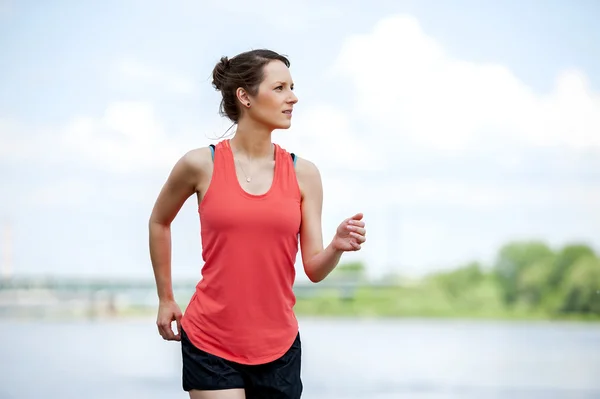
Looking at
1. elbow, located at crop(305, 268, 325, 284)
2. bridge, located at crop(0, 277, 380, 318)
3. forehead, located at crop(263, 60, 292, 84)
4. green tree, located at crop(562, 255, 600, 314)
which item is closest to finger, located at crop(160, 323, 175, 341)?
elbow, located at crop(305, 268, 325, 284)

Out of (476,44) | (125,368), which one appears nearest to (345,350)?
(125,368)

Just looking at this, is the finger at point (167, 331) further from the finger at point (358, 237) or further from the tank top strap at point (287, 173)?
the finger at point (358, 237)

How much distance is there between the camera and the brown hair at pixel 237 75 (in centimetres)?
214

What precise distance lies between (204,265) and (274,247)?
171mm

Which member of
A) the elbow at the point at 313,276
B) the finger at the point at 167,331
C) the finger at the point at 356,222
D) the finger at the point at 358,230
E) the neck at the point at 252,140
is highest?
the neck at the point at 252,140

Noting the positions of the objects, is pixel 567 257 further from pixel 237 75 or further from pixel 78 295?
pixel 237 75

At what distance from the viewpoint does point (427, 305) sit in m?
12.5

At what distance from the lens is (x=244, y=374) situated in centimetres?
205

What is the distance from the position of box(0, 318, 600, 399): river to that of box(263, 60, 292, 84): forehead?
2.82 metres

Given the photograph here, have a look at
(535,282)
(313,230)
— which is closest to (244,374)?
(313,230)

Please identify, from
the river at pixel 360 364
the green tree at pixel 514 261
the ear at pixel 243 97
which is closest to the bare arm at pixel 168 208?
the ear at pixel 243 97

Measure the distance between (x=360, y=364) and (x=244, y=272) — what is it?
4167 mm

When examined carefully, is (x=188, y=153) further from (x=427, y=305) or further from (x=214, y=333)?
(x=427, y=305)

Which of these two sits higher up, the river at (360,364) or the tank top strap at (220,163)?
the tank top strap at (220,163)
